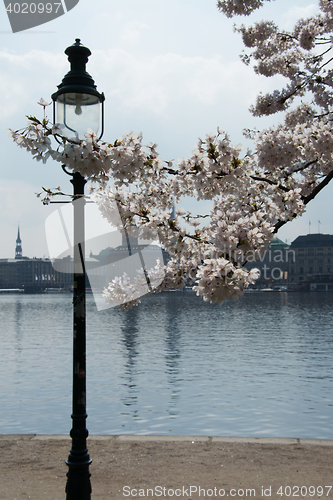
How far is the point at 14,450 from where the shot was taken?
10461 mm

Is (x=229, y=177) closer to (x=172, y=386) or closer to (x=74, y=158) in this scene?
(x=74, y=158)

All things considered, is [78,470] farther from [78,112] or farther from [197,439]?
[78,112]

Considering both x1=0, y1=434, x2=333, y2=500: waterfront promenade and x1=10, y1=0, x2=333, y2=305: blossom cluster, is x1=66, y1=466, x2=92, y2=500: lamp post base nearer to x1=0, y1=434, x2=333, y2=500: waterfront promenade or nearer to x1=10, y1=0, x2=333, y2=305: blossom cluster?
x1=0, y1=434, x2=333, y2=500: waterfront promenade

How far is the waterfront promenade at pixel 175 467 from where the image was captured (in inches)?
326

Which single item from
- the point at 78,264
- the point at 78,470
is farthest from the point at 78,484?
the point at 78,264

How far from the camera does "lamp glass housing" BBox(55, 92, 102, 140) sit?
751 cm

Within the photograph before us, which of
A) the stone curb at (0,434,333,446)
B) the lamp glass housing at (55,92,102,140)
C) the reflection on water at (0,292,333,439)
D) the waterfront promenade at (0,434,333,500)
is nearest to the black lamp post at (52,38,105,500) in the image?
the lamp glass housing at (55,92,102,140)

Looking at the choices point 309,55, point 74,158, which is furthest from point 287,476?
point 309,55

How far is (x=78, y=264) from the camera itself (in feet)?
25.5

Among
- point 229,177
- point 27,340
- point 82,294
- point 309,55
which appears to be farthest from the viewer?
point 27,340

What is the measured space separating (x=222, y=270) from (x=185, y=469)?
14.3 ft

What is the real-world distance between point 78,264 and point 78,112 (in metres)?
2.19

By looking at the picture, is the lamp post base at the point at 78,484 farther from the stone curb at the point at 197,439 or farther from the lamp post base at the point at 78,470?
the stone curb at the point at 197,439

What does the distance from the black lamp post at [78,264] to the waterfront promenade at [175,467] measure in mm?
917
